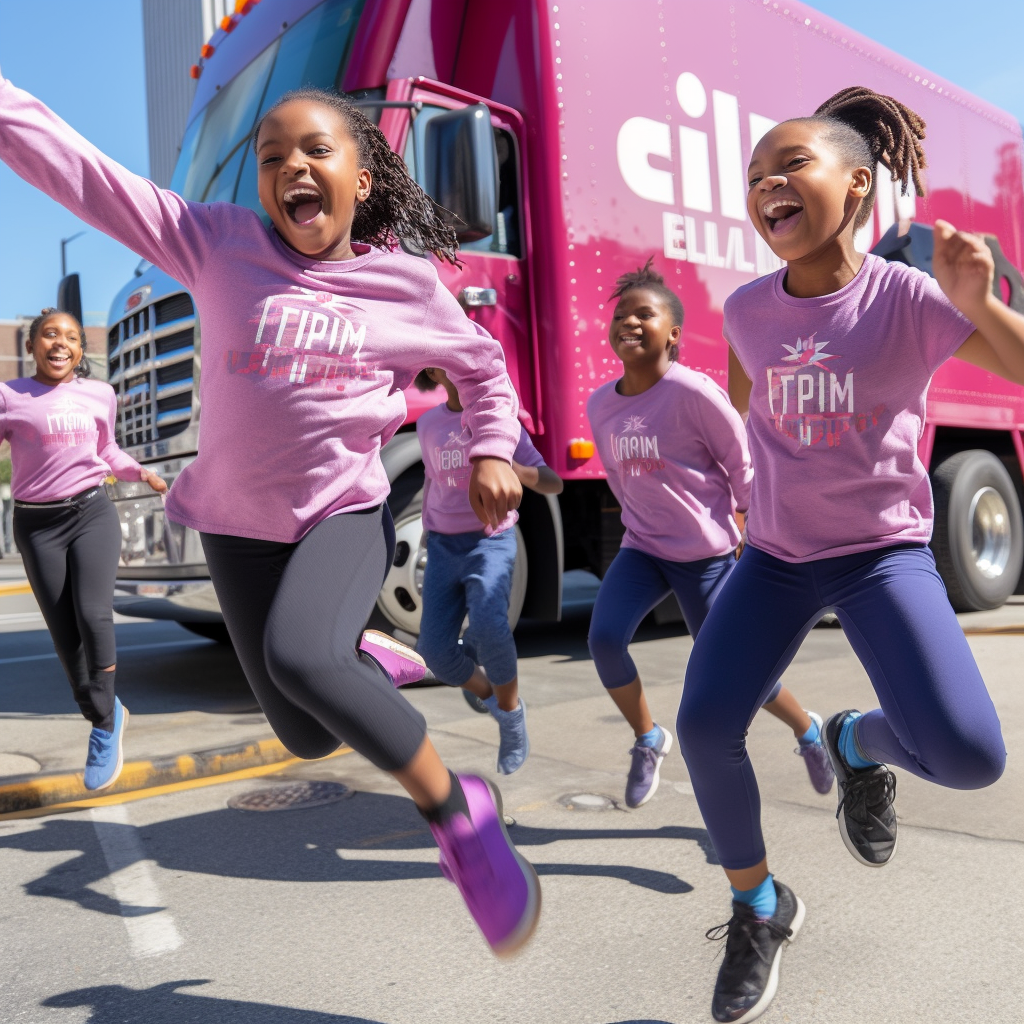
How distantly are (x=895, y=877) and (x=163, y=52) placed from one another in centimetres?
5013

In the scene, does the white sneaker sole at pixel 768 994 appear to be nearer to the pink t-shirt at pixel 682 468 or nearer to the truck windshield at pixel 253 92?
the pink t-shirt at pixel 682 468

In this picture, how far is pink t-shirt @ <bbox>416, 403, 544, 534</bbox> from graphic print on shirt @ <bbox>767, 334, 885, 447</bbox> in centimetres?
208

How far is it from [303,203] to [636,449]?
2052 mm

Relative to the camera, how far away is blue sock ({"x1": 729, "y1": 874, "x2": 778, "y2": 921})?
249cm

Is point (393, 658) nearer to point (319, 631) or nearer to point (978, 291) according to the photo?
point (319, 631)

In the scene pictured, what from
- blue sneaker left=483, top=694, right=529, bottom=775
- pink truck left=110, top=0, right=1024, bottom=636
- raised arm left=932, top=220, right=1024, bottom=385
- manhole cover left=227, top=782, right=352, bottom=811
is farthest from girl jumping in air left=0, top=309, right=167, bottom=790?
raised arm left=932, top=220, right=1024, bottom=385

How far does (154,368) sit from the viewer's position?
262 inches

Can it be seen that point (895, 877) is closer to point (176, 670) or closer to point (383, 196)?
point (383, 196)

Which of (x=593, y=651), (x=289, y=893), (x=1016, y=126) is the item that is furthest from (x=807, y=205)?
(x=1016, y=126)

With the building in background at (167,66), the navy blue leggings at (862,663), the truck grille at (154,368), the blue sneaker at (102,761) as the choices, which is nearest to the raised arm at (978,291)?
the navy blue leggings at (862,663)

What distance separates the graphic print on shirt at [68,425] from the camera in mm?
4867

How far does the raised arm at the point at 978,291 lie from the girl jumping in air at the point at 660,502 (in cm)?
191

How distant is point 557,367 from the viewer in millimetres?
6641

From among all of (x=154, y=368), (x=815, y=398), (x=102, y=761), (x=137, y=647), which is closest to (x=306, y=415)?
Result: (x=815, y=398)
